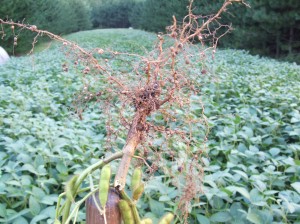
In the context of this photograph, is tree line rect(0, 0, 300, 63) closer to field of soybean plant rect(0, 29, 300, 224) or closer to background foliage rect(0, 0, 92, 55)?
background foliage rect(0, 0, 92, 55)

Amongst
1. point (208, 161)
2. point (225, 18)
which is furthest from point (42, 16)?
point (208, 161)

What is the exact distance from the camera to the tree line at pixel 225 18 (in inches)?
422

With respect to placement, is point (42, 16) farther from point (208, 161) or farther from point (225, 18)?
point (208, 161)

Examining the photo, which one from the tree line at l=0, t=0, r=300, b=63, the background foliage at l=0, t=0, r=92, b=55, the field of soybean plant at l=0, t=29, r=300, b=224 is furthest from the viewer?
the background foliage at l=0, t=0, r=92, b=55

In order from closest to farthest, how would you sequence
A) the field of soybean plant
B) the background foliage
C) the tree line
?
the field of soybean plant < the tree line < the background foliage

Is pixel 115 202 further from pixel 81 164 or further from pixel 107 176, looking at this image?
pixel 81 164

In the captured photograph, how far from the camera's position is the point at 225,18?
13898 millimetres

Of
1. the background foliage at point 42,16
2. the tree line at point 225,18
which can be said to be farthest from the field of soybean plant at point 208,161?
the background foliage at point 42,16

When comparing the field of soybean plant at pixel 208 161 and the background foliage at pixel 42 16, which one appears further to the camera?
the background foliage at pixel 42 16

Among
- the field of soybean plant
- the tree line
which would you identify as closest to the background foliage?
the tree line

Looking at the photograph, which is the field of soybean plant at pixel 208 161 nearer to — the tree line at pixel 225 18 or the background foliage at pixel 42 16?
the tree line at pixel 225 18

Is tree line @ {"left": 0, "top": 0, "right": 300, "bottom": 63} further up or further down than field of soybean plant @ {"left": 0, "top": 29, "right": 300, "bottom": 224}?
further down

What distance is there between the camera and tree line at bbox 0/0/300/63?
10719 millimetres

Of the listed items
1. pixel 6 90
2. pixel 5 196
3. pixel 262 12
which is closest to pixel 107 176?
pixel 5 196
